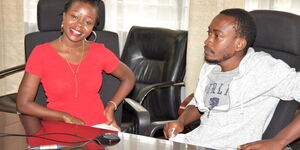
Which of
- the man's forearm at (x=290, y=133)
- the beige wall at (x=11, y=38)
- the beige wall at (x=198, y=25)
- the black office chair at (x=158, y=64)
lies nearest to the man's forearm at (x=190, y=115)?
the man's forearm at (x=290, y=133)

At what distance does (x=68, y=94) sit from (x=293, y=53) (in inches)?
44.0

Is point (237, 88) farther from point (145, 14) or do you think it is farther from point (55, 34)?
point (145, 14)

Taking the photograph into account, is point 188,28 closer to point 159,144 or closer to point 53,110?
point 53,110

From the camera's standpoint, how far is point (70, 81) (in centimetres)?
246

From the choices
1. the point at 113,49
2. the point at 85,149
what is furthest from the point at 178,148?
the point at 113,49

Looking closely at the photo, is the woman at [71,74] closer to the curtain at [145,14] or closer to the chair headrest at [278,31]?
the chair headrest at [278,31]

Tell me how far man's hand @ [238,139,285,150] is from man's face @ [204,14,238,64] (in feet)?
1.54

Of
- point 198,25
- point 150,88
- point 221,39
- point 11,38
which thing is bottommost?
point 150,88

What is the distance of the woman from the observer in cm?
234

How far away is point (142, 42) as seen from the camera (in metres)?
3.80

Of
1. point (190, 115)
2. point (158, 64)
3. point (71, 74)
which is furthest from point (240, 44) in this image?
point (158, 64)

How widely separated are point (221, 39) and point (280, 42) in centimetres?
31

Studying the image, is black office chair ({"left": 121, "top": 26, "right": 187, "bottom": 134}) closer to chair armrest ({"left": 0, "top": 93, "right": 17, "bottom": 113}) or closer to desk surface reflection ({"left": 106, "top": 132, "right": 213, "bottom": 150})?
chair armrest ({"left": 0, "top": 93, "right": 17, "bottom": 113})

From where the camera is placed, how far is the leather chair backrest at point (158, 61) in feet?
11.9
